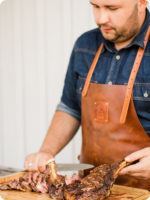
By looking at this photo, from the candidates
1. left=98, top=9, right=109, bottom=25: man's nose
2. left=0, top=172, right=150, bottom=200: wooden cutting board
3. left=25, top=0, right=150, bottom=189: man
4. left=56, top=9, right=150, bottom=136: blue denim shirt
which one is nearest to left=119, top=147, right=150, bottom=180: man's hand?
left=25, top=0, right=150, bottom=189: man

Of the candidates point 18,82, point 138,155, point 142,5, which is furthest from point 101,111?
point 18,82

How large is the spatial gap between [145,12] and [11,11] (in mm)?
2054

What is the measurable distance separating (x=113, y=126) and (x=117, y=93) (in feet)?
0.70

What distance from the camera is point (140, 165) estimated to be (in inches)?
74.9

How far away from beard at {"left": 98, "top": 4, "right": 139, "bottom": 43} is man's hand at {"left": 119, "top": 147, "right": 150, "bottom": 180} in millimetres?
779

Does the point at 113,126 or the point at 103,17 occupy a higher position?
the point at 103,17

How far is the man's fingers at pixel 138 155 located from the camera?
1.89 metres

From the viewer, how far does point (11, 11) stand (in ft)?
12.9

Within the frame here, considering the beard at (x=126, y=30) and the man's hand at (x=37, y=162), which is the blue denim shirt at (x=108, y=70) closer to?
the beard at (x=126, y=30)

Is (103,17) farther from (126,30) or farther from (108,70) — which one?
(108,70)

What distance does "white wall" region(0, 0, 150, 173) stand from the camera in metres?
3.53

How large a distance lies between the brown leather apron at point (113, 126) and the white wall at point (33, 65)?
127 centimetres

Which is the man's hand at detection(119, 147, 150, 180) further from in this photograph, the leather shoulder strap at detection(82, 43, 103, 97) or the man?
the leather shoulder strap at detection(82, 43, 103, 97)

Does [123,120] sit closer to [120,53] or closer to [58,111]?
[120,53]
